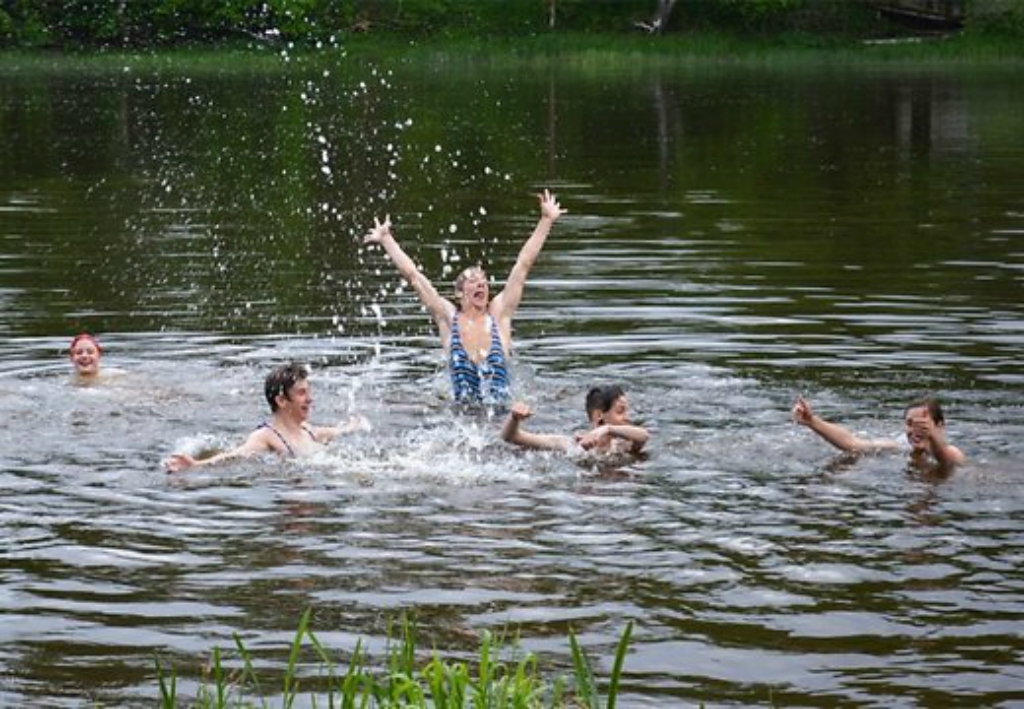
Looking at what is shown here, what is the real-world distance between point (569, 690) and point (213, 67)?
53.3 m

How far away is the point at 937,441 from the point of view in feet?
44.2

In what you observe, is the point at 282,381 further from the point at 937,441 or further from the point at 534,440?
the point at 937,441

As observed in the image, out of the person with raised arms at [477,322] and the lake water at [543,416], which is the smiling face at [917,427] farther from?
the person with raised arms at [477,322]

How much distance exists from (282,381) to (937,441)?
463cm

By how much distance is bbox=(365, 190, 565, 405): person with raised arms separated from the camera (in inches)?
648

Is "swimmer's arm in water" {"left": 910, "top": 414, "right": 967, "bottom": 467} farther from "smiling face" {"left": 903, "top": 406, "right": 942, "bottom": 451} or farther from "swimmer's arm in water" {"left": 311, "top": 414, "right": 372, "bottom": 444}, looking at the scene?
"swimmer's arm in water" {"left": 311, "top": 414, "right": 372, "bottom": 444}

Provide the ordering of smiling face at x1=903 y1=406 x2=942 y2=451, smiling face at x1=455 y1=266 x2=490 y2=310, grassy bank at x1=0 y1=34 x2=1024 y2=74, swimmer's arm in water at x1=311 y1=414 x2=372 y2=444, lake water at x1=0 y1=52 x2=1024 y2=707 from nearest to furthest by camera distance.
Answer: lake water at x1=0 y1=52 x2=1024 y2=707 → smiling face at x1=903 y1=406 x2=942 y2=451 → swimmer's arm in water at x1=311 y1=414 x2=372 y2=444 → smiling face at x1=455 y1=266 x2=490 y2=310 → grassy bank at x1=0 y1=34 x2=1024 y2=74

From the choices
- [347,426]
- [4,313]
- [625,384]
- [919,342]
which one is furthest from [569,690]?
[4,313]

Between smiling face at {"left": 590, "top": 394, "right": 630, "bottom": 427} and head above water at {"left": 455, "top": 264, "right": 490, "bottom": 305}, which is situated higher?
head above water at {"left": 455, "top": 264, "right": 490, "bottom": 305}

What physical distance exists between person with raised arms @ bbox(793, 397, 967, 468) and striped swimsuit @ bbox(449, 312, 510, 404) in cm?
334

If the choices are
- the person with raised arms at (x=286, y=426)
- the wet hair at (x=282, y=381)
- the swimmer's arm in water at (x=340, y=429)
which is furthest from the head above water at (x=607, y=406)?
the wet hair at (x=282, y=381)

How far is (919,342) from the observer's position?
18.0 metres

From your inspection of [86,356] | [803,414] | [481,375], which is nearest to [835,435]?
[803,414]

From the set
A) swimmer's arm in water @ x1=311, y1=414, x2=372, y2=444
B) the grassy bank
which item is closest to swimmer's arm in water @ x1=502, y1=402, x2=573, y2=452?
swimmer's arm in water @ x1=311, y1=414, x2=372, y2=444
